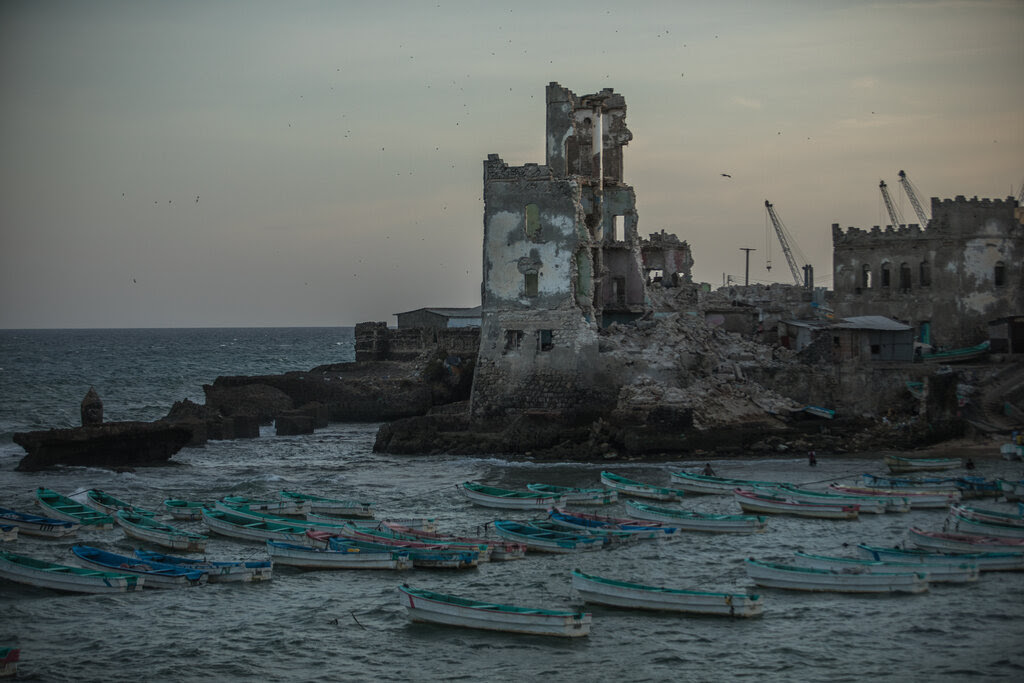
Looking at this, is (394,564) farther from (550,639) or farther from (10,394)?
(10,394)

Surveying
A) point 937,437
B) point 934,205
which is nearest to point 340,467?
point 937,437

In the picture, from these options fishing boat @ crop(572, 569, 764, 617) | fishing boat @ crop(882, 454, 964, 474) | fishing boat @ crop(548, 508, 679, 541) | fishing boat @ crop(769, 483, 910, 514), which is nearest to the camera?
fishing boat @ crop(572, 569, 764, 617)

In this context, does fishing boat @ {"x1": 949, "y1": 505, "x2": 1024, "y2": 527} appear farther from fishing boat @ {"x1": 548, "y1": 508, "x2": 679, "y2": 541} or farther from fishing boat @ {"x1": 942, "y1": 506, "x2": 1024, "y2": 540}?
fishing boat @ {"x1": 548, "y1": 508, "x2": 679, "y2": 541}

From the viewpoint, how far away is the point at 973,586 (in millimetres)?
25688

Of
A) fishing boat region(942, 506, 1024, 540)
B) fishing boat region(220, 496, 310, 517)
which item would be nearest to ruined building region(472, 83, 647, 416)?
fishing boat region(220, 496, 310, 517)

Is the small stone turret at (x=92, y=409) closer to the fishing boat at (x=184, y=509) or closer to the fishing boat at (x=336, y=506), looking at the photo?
the fishing boat at (x=184, y=509)

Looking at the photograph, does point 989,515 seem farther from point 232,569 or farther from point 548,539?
point 232,569

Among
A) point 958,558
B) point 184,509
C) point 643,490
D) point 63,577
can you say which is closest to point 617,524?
point 643,490

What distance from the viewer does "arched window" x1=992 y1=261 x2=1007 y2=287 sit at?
5444 centimetres

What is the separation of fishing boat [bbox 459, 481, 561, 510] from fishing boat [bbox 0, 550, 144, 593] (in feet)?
38.4

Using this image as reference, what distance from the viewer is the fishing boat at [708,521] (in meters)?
31.7

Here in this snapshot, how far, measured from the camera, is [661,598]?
24.4 m

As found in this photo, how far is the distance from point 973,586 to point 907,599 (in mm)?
1809

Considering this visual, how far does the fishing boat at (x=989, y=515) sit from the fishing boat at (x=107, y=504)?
865 inches
